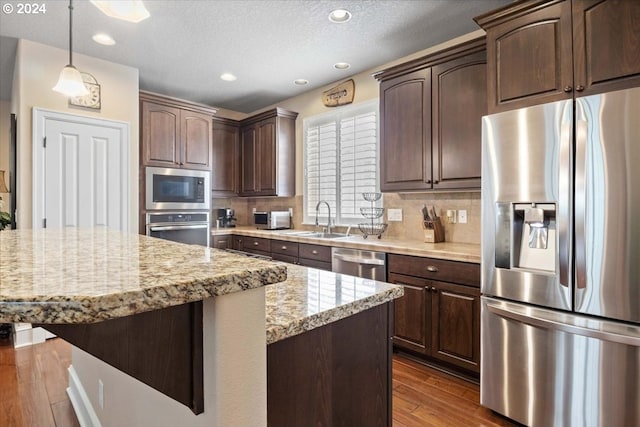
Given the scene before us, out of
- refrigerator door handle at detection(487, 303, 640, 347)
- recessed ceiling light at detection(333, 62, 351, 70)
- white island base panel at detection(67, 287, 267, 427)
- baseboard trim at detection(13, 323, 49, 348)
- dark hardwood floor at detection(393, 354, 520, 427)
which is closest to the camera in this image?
white island base panel at detection(67, 287, 267, 427)

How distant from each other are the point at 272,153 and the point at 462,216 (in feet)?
8.26

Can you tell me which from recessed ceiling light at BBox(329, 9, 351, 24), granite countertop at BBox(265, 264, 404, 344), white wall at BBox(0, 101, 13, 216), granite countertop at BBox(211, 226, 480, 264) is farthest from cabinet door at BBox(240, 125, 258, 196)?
granite countertop at BBox(265, 264, 404, 344)

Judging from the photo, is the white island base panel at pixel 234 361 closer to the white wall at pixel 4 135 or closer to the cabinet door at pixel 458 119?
the cabinet door at pixel 458 119

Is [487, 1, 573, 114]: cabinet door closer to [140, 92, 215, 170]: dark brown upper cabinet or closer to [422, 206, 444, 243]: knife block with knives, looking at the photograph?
Answer: [422, 206, 444, 243]: knife block with knives

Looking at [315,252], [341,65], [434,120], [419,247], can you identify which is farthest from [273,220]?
[434,120]

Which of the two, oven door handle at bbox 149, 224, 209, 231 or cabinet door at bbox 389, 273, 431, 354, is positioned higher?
oven door handle at bbox 149, 224, 209, 231

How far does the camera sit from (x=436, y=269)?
2.53m

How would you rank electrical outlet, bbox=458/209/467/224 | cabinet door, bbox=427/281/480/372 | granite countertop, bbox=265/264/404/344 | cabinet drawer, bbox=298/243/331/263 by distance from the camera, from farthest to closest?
cabinet drawer, bbox=298/243/331/263
electrical outlet, bbox=458/209/467/224
cabinet door, bbox=427/281/480/372
granite countertop, bbox=265/264/404/344

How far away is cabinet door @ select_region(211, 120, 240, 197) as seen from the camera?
4785 millimetres

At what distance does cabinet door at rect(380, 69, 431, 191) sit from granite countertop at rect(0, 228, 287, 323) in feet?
7.99

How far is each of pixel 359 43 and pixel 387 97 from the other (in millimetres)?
533

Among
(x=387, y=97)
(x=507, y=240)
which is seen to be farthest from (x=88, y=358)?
(x=387, y=97)

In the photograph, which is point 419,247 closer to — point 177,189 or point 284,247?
point 284,247

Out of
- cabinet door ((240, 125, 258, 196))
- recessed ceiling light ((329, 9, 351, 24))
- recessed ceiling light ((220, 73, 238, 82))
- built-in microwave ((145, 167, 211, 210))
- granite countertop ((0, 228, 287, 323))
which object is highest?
recessed ceiling light ((220, 73, 238, 82))
